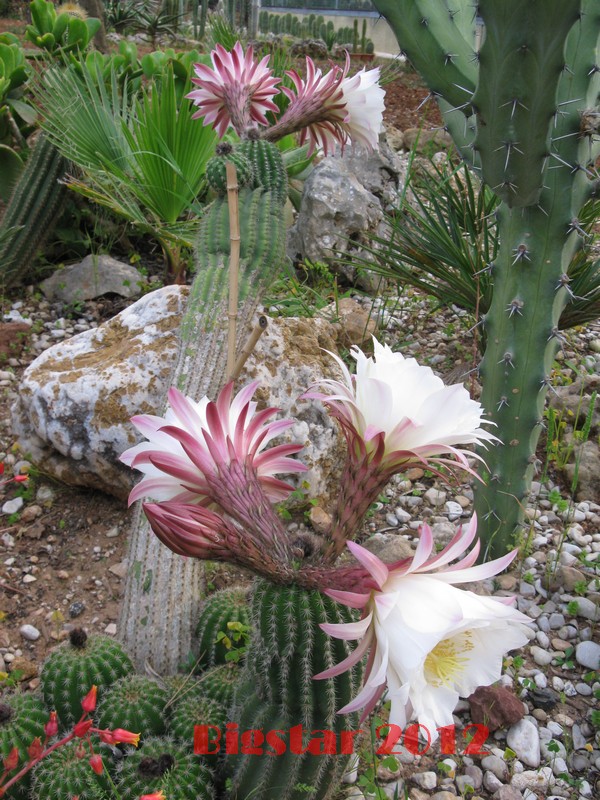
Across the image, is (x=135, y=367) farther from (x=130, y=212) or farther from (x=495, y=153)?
(x=495, y=153)

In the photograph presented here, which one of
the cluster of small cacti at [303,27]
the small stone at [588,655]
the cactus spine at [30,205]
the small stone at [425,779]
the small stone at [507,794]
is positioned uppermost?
the cluster of small cacti at [303,27]

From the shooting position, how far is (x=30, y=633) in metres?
2.03

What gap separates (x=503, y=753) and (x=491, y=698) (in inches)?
4.5

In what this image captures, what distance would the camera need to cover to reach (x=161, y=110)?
10.5 ft

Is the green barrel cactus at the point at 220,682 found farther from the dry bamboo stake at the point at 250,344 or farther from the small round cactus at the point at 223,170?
the small round cactus at the point at 223,170

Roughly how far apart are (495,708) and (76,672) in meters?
0.92

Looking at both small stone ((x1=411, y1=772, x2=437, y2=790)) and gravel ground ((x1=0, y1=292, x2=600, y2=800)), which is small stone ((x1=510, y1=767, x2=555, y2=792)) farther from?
small stone ((x1=411, y1=772, x2=437, y2=790))

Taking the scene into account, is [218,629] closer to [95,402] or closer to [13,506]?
[95,402]

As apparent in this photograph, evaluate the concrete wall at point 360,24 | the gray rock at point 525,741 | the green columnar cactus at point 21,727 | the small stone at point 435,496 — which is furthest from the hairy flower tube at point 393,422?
the concrete wall at point 360,24

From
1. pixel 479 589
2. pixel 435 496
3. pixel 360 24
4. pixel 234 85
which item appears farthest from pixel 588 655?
pixel 360 24

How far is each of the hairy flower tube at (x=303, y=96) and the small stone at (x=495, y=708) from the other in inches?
63.3

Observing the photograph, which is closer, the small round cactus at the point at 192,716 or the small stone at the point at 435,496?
the small round cactus at the point at 192,716

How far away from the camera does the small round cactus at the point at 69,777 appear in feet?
4.29

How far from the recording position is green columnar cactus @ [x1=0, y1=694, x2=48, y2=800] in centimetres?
137
